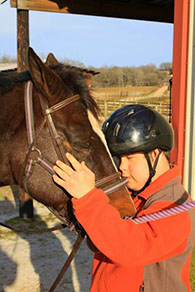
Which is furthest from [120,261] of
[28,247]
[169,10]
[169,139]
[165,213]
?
[169,10]

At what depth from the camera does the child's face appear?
5.17 ft

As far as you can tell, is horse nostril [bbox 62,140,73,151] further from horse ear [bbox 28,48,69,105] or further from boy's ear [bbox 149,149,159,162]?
boy's ear [bbox 149,149,159,162]

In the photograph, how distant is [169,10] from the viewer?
657 cm

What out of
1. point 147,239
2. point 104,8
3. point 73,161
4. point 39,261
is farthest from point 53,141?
point 104,8

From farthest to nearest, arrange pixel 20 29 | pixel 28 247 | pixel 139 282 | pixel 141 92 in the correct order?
pixel 141 92, pixel 20 29, pixel 28 247, pixel 139 282

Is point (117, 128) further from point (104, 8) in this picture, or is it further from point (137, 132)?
point (104, 8)

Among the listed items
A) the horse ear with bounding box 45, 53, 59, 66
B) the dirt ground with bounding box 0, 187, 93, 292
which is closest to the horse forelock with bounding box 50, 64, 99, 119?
the horse ear with bounding box 45, 53, 59, 66

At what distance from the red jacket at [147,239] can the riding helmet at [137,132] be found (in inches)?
7.1

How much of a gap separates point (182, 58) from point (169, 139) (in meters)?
2.41

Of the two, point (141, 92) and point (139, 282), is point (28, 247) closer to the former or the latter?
point (139, 282)

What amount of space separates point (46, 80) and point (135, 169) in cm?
66

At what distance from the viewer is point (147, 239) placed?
4.09 ft

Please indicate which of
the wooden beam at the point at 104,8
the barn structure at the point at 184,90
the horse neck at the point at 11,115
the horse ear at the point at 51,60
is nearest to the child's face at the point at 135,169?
the horse neck at the point at 11,115

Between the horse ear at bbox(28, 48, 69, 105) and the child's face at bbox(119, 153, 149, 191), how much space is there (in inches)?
19.7
